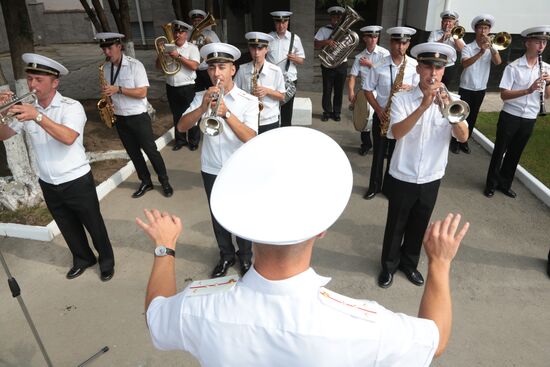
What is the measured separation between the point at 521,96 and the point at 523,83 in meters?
0.17

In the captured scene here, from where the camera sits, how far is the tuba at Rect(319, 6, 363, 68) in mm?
6633

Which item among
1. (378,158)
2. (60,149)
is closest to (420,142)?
(378,158)

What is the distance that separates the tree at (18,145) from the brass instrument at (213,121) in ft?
10.2

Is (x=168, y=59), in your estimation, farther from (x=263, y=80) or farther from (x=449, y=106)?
(x=449, y=106)

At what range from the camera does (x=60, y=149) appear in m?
3.60

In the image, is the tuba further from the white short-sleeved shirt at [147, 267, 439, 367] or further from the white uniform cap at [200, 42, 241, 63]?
the white short-sleeved shirt at [147, 267, 439, 367]

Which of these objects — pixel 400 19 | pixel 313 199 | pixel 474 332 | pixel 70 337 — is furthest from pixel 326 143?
pixel 400 19

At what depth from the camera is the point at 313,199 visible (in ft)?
3.66

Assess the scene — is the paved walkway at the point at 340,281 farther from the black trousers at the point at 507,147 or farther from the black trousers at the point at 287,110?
the black trousers at the point at 287,110

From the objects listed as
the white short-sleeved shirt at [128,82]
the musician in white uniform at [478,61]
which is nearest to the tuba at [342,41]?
the musician in white uniform at [478,61]


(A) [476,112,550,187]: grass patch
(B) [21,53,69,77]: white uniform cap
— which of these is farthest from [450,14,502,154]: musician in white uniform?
(B) [21,53,69,77]: white uniform cap

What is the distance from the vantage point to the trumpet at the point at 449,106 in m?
3.06

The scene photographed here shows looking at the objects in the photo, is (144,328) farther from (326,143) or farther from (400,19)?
(400,19)

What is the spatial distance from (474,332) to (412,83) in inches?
123
